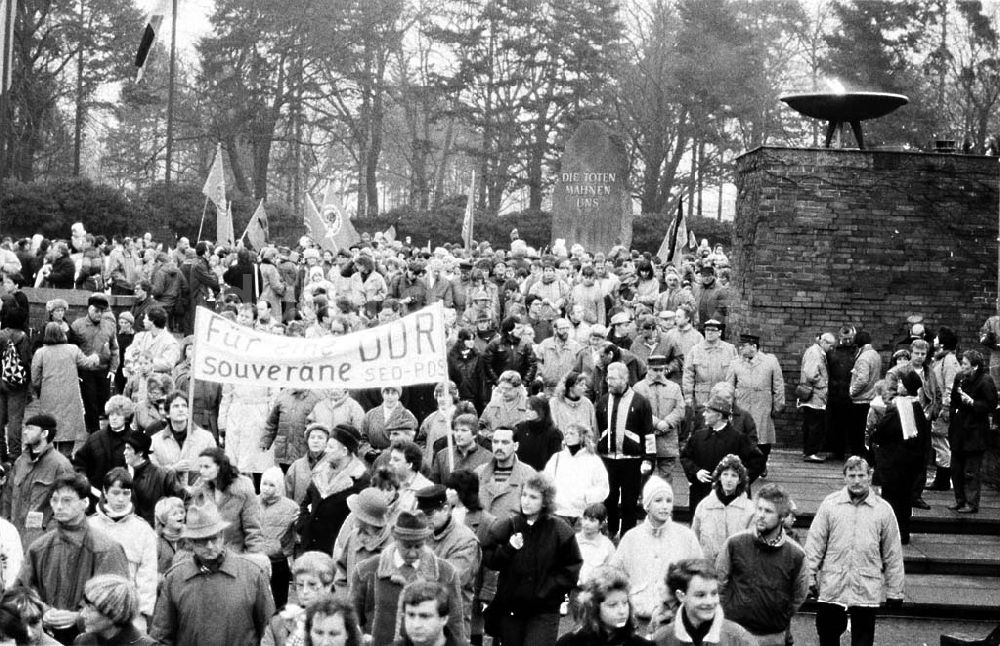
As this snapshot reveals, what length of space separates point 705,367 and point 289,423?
487 centimetres

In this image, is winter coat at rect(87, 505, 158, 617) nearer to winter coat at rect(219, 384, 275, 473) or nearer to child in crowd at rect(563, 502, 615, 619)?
child in crowd at rect(563, 502, 615, 619)

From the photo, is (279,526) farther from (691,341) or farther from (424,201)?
(424,201)

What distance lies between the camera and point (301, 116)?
50500mm

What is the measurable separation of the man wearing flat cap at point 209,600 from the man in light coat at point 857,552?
446 centimetres

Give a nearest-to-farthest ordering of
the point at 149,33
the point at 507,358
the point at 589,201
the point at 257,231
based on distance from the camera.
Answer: the point at 507,358 < the point at 257,231 < the point at 149,33 < the point at 589,201

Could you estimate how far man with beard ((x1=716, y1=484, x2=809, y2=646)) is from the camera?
9055 mm

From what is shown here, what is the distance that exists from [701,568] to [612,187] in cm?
3122

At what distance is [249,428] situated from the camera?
44.0ft

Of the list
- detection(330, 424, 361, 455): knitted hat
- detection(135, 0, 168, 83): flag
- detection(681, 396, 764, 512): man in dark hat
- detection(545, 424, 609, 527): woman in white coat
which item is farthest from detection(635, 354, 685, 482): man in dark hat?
detection(135, 0, 168, 83): flag

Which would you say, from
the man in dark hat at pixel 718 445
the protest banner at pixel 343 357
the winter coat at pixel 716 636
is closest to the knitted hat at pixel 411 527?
the winter coat at pixel 716 636

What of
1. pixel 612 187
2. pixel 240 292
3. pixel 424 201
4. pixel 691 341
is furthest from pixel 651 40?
pixel 691 341

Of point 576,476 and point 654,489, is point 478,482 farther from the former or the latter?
point 576,476

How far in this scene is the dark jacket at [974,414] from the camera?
14617 mm

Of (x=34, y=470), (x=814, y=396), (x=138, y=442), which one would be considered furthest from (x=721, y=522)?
(x=814, y=396)
